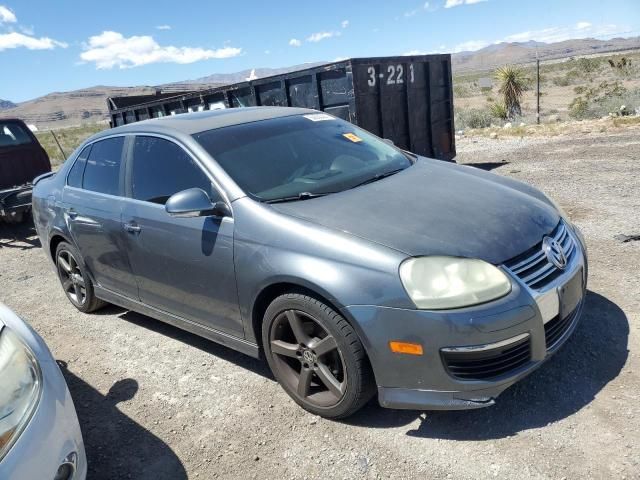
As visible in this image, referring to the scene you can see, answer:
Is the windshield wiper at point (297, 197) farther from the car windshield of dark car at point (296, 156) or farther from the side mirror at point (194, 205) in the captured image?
the side mirror at point (194, 205)

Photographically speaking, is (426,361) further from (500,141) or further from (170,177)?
(500,141)

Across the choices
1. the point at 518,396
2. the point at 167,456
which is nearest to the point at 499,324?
the point at 518,396

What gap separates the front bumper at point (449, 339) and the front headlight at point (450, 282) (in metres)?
0.04

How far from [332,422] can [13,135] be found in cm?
871

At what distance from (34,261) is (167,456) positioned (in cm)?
551

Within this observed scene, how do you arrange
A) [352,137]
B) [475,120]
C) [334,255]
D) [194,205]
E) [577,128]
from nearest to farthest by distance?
[334,255], [194,205], [352,137], [577,128], [475,120]

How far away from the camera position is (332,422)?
2.96m

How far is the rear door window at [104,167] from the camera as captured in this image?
4.03m

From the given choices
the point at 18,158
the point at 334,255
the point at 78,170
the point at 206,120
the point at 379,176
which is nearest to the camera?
the point at 334,255

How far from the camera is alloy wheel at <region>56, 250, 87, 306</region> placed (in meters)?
4.82

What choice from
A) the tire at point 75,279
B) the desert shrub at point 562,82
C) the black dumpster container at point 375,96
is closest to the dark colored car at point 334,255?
the tire at point 75,279

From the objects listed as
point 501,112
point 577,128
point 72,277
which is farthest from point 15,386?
point 501,112

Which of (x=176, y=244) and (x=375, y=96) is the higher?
(x=375, y=96)

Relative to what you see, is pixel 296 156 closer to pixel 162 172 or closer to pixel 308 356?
pixel 162 172
